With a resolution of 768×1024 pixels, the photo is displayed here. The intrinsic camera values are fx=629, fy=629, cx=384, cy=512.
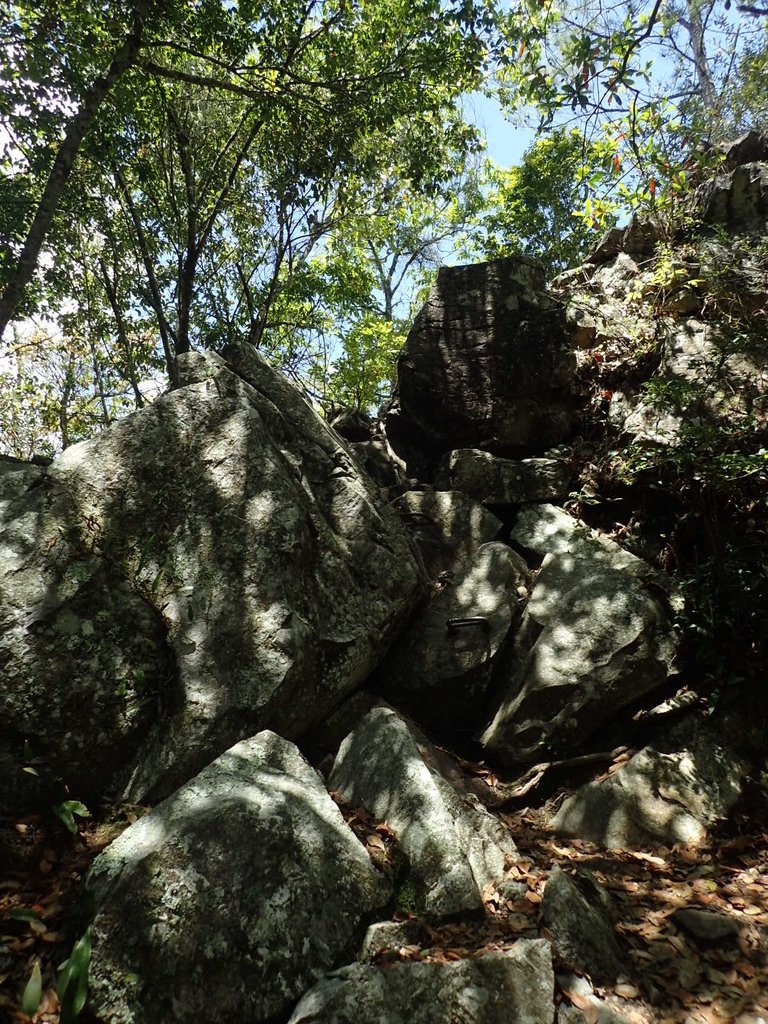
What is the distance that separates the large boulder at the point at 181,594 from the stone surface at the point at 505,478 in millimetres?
2294

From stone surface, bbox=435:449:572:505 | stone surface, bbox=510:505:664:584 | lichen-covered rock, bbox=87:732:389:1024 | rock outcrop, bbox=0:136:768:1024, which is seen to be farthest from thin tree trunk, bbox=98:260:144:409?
lichen-covered rock, bbox=87:732:389:1024

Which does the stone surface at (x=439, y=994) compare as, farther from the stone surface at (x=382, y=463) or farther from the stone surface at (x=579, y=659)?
the stone surface at (x=382, y=463)

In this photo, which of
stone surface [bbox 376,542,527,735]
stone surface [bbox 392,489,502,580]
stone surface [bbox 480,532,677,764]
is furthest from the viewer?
stone surface [bbox 392,489,502,580]

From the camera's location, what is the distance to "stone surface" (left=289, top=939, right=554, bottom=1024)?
294 cm

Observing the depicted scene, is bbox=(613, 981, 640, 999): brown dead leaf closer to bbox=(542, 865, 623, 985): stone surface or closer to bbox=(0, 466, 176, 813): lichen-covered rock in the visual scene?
bbox=(542, 865, 623, 985): stone surface

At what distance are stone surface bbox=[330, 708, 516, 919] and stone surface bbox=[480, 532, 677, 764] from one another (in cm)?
106

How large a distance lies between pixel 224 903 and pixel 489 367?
319 inches

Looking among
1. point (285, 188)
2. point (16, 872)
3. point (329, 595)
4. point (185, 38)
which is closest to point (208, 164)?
point (285, 188)

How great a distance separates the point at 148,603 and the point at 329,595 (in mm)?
1643

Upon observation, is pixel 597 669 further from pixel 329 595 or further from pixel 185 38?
pixel 185 38

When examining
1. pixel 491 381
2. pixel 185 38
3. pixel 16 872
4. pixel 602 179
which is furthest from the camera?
pixel 185 38

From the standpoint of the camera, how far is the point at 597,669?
5953 mm

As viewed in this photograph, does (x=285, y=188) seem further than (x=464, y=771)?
Yes

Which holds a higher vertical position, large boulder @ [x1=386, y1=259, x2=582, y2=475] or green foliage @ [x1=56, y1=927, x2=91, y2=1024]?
large boulder @ [x1=386, y1=259, x2=582, y2=475]
